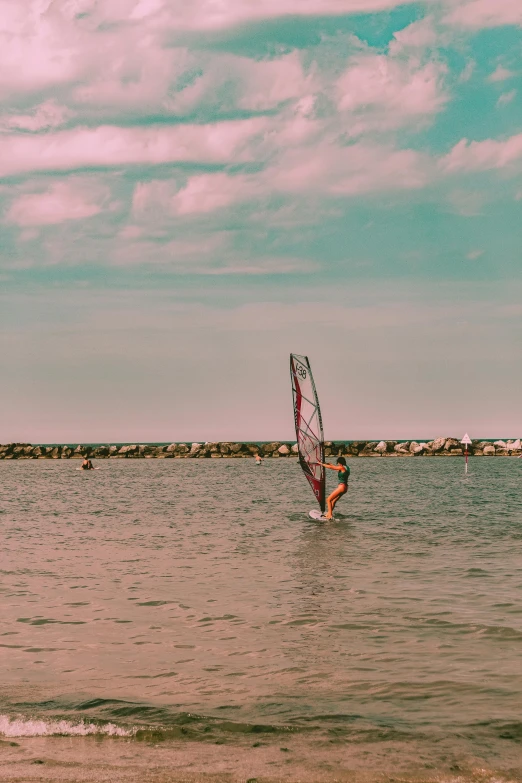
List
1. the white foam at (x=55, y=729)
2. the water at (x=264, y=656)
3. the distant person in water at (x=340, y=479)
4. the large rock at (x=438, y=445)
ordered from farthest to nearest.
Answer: the large rock at (x=438, y=445) → the distant person in water at (x=340, y=479) → the white foam at (x=55, y=729) → the water at (x=264, y=656)

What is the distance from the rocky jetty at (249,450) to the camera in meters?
109

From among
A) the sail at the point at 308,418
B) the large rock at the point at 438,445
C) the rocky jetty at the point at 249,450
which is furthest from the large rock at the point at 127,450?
the sail at the point at 308,418

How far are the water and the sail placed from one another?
222 inches

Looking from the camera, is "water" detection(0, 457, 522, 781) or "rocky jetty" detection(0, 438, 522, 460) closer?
"water" detection(0, 457, 522, 781)

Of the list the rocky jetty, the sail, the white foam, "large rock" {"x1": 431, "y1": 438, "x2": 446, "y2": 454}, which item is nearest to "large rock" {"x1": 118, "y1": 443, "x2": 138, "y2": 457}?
the rocky jetty

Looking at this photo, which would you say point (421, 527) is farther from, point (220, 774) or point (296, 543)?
point (220, 774)

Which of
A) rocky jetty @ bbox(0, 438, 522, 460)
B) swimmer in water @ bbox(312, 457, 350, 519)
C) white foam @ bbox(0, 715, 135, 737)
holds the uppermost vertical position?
rocky jetty @ bbox(0, 438, 522, 460)

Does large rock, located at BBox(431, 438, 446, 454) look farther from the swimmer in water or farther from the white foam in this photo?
Answer: the white foam

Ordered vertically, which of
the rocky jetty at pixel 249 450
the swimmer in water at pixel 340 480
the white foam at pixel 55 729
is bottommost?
the white foam at pixel 55 729

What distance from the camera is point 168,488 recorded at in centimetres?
4747

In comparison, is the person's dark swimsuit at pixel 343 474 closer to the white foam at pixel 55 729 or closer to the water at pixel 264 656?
the water at pixel 264 656

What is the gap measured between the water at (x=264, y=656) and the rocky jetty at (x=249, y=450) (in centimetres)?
8810

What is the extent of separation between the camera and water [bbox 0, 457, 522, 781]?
6230mm

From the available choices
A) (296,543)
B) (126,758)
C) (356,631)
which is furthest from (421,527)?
(126,758)
